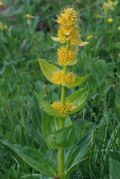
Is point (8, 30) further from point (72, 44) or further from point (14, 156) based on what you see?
point (72, 44)

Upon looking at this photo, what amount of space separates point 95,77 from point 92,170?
1.19 metres

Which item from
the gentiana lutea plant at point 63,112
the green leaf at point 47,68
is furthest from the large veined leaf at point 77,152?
the green leaf at point 47,68

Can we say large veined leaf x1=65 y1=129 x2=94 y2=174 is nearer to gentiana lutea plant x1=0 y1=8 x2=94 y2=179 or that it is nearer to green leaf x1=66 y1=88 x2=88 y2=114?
gentiana lutea plant x1=0 y1=8 x2=94 y2=179

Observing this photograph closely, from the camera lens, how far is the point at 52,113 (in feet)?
7.32

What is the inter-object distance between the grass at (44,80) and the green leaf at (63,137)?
249 mm

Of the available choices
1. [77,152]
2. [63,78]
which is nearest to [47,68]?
[63,78]

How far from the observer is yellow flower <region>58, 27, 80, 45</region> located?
6.96 ft

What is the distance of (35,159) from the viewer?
230cm

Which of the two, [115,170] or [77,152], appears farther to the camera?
[77,152]

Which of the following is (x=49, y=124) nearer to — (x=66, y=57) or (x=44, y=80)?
(x=66, y=57)

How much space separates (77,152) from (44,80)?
1.58 metres

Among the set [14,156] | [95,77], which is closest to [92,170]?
[14,156]

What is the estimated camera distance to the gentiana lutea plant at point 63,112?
7.04ft

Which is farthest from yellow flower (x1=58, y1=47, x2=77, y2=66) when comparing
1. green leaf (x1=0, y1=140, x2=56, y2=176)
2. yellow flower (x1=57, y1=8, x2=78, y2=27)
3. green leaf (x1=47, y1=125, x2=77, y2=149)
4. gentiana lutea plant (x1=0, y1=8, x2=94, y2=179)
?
green leaf (x1=0, y1=140, x2=56, y2=176)
